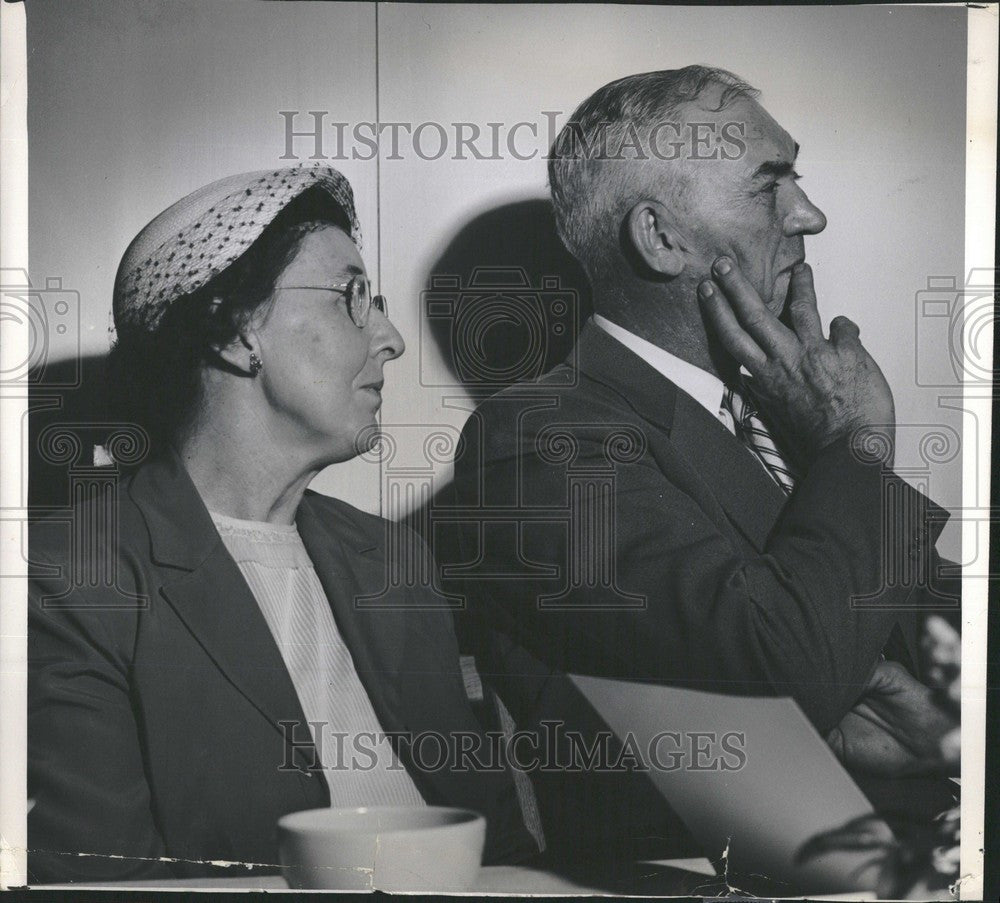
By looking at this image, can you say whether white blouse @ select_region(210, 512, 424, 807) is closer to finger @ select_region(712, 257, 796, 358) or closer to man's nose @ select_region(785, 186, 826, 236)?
finger @ select_region(712, 257, 796, 358)

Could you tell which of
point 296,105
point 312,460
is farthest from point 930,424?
point 296,105

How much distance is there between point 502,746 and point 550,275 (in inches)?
36.0

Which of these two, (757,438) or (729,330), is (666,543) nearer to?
(757,438)

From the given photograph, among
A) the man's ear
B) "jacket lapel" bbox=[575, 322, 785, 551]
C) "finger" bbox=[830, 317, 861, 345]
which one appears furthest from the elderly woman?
"finger" bbox=[830, 317, 861, 345]

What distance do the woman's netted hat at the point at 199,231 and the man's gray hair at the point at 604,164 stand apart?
1.34 feet

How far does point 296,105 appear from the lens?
2314 millimetres

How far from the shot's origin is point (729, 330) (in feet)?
7.50

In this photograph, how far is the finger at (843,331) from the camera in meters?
2.30

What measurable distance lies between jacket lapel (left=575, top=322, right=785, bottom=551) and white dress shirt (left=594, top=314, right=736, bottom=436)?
0.04 feet

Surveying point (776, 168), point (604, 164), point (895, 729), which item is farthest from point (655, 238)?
point (895, 729)

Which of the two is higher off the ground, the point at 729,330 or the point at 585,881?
the point at 729,330

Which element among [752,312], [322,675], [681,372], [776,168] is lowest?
[322,675]

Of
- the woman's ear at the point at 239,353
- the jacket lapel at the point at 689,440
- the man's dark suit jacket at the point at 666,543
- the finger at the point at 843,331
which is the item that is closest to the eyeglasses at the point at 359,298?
the woman's ear at the point at 239,353

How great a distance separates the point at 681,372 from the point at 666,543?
0.34 metres
